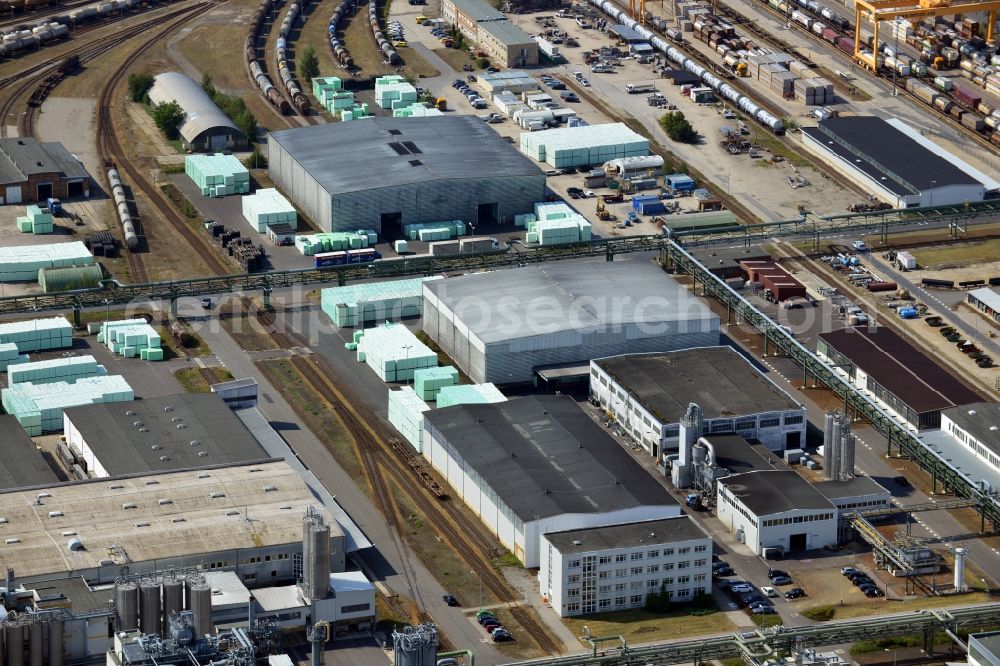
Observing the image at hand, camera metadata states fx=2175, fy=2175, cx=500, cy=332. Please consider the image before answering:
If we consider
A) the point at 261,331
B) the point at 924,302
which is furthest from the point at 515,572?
the point at 924,302

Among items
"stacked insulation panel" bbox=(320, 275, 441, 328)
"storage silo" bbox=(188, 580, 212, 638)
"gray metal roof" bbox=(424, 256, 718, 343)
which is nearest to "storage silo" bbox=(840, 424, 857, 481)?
"gray metal roof" bbox=(424, 256, 718, 343)

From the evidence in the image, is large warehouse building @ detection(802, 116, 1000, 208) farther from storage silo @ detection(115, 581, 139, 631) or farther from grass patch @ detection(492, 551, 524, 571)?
storage silo @ detection(115, 581, 139, 631)

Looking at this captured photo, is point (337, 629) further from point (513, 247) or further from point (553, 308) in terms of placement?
point (513, 247)

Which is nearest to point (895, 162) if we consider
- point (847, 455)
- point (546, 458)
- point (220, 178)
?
point (220, 178)

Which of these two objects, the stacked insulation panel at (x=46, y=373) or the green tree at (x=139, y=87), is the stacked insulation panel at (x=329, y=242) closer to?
the stacked insulation panel at (x=46, y=373)

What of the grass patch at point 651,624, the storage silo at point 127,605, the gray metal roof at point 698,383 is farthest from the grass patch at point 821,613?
the storage silo at point 127,605

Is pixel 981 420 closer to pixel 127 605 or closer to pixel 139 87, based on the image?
pixel 127 605
